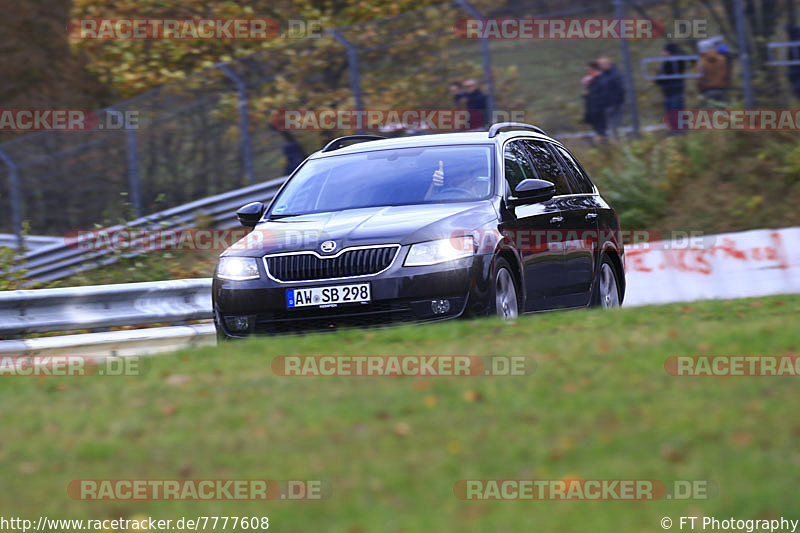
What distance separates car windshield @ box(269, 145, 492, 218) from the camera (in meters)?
9.72

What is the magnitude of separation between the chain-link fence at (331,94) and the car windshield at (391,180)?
30.4ft

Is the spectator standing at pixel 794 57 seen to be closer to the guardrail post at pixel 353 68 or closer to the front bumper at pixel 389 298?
the guardrail post at pixel 353 68

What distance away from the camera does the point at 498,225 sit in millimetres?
9203

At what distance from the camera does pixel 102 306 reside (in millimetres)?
11398

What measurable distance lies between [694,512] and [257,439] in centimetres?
198

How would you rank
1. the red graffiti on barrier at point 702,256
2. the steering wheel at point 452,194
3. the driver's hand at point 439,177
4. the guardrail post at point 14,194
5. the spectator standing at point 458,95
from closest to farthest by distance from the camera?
the steering wheel at point 452,194
the driver's hand at point 439,177
the red graffiti on barrier at point 702,256
the spectator standing at point 458,95
the guardrail post at point 14,194

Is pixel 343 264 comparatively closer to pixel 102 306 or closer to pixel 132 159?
pixel 102 306

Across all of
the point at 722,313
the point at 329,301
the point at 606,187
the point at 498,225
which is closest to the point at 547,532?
the point at 329,301

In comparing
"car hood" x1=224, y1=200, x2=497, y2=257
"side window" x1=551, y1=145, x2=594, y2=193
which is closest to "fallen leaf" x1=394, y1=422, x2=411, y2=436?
"car hood" x1=224, y1=200, x2=497, y2=257

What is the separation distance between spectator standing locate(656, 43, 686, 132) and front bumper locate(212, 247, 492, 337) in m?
11.6

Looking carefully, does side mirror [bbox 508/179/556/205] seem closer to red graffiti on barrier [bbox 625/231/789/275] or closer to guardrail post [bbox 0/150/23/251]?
red graffiti on barrier [bbox 625/231/789/275]

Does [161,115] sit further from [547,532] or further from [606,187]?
[547,532]

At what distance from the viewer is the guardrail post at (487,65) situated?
772 inches

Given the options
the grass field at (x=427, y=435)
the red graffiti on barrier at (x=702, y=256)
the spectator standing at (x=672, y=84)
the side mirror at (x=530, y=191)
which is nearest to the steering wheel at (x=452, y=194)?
the side mirror at (x=530, y=191)
